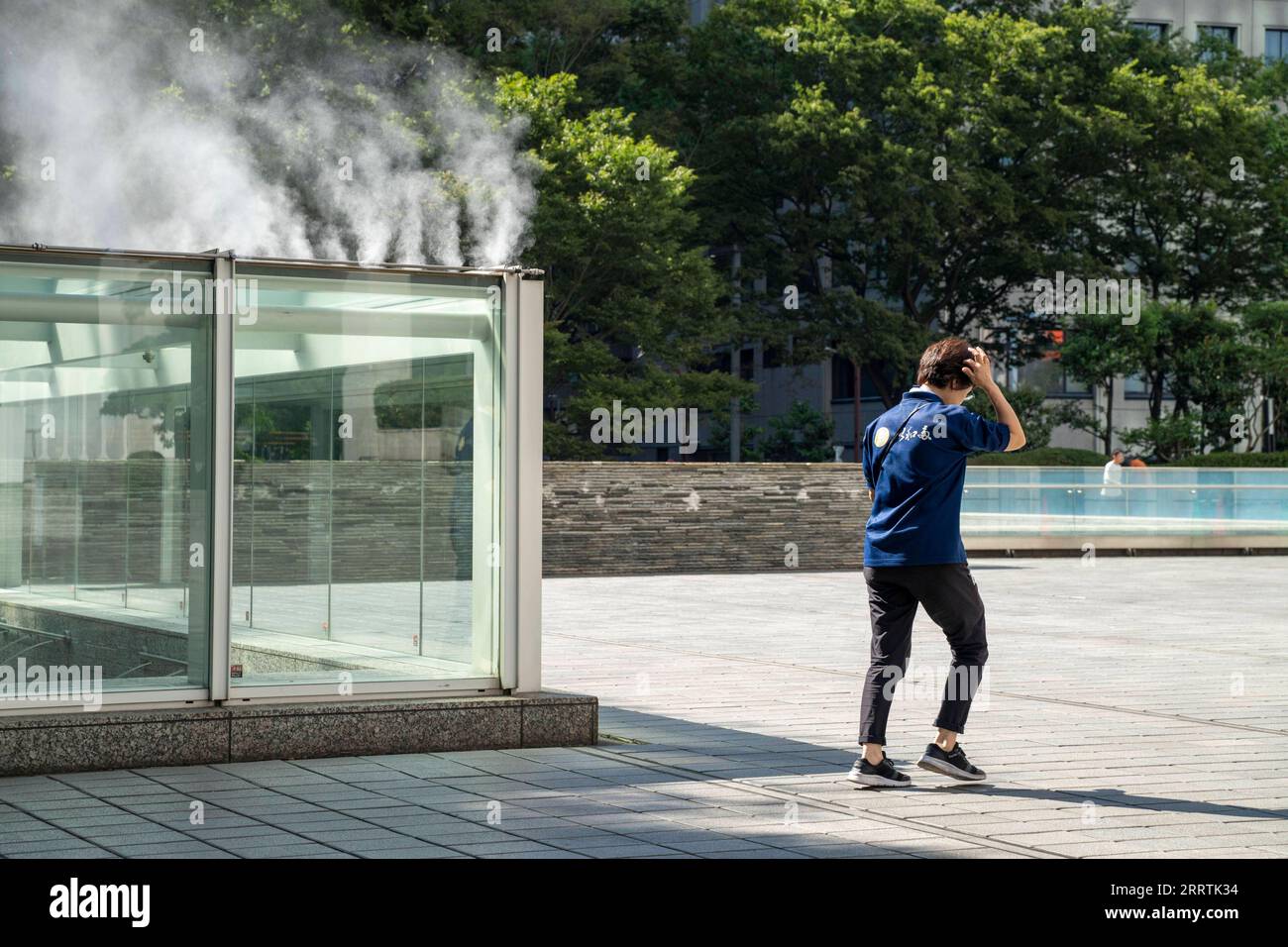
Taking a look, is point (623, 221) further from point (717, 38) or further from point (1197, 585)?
point (1197, 585)

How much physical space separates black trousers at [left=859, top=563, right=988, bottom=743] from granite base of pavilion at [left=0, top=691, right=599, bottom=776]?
1677 mm

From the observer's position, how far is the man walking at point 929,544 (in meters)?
7.20

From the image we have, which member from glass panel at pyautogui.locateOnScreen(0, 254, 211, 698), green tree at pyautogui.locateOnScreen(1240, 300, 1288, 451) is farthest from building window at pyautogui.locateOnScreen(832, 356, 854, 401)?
glass panel at pyautogui.locateOnScreen(0, 254, 211, 698)

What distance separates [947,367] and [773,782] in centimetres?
184

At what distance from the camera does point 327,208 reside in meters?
31.0

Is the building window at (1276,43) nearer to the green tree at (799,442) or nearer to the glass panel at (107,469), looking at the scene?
the green tree at (799,442)

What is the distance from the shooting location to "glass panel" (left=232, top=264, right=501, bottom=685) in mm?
8086

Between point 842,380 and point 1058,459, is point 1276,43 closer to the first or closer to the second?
point 842,380

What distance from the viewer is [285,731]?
7.90 meters

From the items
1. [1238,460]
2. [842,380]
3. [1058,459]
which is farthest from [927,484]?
[842,380]

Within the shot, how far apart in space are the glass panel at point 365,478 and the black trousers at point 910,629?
6.48ft
